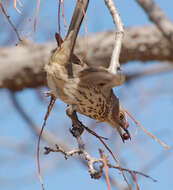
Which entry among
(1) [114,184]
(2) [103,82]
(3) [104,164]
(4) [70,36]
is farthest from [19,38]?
(1) [114,184]

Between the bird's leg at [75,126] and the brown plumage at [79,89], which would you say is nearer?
the brown plumage at [79,89]

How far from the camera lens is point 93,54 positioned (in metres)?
2.89

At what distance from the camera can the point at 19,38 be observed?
39.5 inches

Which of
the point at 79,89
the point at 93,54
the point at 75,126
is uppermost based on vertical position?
the point at 79,89

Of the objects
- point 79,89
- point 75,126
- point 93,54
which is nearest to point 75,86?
point 79,89

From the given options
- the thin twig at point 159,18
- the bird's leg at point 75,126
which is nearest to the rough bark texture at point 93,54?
the thin twig at point 159,18

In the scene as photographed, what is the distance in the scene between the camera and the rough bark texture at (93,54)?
279cm

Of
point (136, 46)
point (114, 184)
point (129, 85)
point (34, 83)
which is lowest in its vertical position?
point (114, 184)

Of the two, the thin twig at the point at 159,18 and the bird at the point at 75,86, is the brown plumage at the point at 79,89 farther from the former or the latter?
the thin twig at the point at 159,18

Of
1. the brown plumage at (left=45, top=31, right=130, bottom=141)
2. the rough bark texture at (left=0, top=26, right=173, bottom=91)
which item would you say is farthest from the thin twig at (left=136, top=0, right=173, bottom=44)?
the brown plumage at (left=45, top=31, right=130, bottom=141)

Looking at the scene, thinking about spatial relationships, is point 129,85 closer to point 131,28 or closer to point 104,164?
point 131,28

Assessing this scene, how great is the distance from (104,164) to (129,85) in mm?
2342

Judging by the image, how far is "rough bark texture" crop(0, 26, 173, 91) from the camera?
279 cm

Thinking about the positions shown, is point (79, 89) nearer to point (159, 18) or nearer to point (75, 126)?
point (75, 126)
